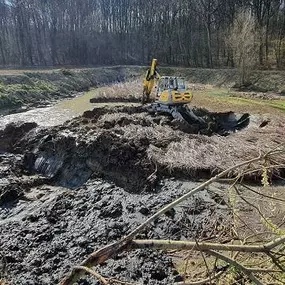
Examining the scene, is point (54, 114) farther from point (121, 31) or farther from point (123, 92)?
point (121, 31)

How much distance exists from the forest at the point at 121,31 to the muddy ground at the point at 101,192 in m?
32.6

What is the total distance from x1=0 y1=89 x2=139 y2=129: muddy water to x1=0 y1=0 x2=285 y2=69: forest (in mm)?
22826

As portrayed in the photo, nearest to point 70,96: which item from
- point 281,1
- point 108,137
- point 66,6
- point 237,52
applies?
point 237,52

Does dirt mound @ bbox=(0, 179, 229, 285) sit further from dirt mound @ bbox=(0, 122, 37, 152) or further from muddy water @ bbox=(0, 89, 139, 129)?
muddy water @ bbox=(0, 89, 139, 129)

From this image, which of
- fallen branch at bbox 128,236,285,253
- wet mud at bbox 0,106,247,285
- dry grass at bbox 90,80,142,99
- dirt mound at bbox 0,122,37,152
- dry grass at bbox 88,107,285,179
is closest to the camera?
fallen branch at bbox 128,236,285,253

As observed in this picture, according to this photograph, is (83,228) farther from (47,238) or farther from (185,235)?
(185,235)

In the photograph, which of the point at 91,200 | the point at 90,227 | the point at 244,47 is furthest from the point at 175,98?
the point at 244,47

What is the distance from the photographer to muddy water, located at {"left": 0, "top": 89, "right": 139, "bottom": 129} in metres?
21.0

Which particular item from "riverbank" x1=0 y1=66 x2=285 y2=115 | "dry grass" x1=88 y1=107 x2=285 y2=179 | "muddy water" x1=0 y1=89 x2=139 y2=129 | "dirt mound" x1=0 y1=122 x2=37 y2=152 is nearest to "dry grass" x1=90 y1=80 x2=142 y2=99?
"muddy water" x1=0 y1=89 x2=139 y2=129

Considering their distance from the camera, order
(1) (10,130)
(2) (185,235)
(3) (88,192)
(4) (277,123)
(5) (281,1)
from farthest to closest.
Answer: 1. (5) (281,1)
2. (1) (10,130)
3. (4) (277,123)
4. (3) (88,192)
5. (2) (185,235)

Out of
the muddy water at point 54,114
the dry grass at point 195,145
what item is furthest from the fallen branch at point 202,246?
the muddy water at point 54,114

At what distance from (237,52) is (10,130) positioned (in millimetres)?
23257

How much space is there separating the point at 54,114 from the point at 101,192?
44.8 ft

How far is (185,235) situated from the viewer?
8.13 metres
